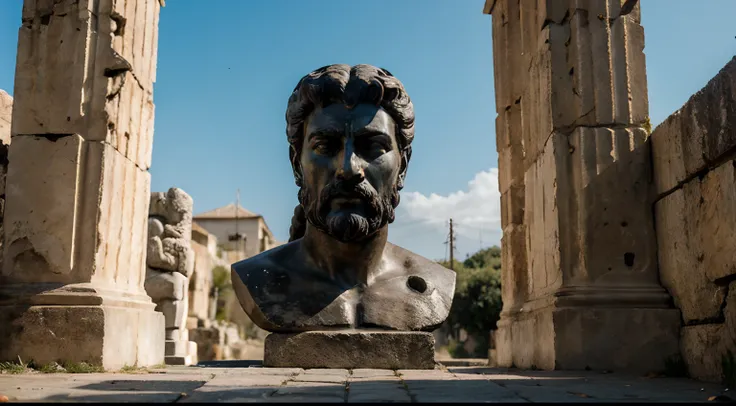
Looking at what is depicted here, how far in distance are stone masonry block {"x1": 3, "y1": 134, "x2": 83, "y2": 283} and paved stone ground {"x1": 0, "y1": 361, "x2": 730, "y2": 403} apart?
37.5 inches

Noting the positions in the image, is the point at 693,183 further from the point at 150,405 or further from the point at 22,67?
the point at 22,67

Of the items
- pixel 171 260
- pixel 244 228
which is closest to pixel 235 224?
pixel 244 228

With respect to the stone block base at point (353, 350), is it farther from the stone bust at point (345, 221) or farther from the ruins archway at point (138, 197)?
the ruins archway at point (138, 197)

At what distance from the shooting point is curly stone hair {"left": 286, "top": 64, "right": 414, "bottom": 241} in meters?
5.26

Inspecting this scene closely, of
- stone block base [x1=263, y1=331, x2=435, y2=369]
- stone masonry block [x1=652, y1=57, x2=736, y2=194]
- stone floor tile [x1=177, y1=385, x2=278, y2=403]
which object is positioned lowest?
stone floor tile [x1=177, y1=385, x2=278, y2=403]

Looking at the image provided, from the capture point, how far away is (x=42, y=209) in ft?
17.2

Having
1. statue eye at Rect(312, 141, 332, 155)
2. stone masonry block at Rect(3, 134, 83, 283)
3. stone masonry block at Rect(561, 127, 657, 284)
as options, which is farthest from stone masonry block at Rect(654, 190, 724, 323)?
stone masonry block at Rect(3, 134, 83, 283)

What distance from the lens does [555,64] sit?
558 cm

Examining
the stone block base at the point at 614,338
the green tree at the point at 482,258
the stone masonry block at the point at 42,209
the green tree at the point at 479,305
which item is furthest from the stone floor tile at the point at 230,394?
the green tree at the point at 482,258

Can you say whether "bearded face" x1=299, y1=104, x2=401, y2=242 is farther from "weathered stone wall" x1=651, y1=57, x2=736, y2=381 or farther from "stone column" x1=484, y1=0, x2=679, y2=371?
"weathered stone wall" x1=651, y1=57, x2=736, y2=381

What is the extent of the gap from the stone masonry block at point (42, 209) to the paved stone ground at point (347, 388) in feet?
3.12

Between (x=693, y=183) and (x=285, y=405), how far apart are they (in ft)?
10.4

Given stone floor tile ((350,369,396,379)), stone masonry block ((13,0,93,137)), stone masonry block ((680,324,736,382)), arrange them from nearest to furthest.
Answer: stone masonry block ((680,324,736,382)), stone floor tile ((350,369,396,379)), stone masonry block ((13,0,93,137))

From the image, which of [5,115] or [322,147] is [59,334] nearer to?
[322,147]
